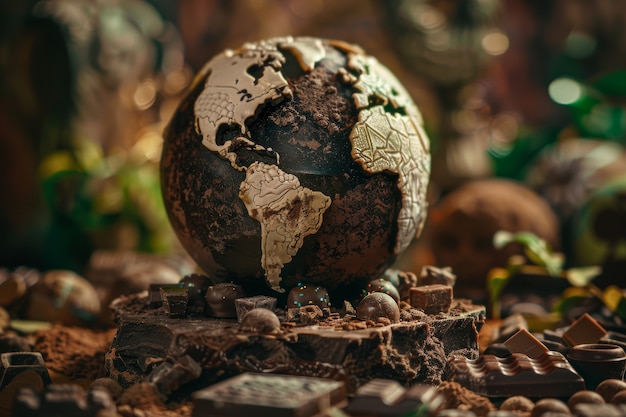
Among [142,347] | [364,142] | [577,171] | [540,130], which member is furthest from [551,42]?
[142,347]

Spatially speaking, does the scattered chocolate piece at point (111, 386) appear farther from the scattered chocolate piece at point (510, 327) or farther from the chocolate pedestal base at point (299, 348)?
the scattered chocolate piece at point (510, 327)

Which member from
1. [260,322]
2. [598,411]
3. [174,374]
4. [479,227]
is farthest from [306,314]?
[479,227]

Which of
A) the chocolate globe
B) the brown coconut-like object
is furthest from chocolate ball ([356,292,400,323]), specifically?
the brown coconut-like object

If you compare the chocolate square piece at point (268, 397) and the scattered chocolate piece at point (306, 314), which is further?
the scattered chocolate piece at point (306, 314)

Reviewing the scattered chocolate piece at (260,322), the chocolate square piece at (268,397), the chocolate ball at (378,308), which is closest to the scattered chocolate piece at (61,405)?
the chocolate square piece at (268,397)

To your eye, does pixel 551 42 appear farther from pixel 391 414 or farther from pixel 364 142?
pixel 391 414

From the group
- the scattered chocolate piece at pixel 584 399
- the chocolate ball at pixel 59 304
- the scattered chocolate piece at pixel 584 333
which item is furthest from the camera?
the chocolate ball at pixel 59 304
